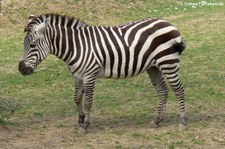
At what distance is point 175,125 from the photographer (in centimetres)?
776

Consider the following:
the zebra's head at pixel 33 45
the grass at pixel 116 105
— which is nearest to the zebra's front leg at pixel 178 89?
the grass at pixel 116 105

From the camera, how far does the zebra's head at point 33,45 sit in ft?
23.7

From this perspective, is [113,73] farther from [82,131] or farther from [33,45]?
[33,45]

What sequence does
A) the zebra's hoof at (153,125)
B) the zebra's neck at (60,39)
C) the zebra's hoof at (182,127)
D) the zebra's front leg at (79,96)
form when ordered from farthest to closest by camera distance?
the zebra's hoof at (153,125) → the zebra's front leg at (79,96) → the zebra's hoof at (182,127) → the zebra's neck at (60,39)

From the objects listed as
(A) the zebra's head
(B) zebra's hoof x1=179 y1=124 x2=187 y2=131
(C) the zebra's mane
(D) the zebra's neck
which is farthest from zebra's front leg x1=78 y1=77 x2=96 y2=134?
(B) zebra's hoof x1=179 y1=124 x2=187 y2=131

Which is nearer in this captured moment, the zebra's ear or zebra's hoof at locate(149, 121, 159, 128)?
the zebra's ear

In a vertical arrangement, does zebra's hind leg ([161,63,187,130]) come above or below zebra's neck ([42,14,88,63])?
below

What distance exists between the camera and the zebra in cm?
729

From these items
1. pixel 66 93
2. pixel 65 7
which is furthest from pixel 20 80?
pixel 65 7

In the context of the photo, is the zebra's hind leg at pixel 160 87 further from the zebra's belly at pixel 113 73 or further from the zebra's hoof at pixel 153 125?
the zebra's belly at pixel 113 73

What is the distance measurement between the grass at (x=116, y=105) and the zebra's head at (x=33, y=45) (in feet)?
3.43

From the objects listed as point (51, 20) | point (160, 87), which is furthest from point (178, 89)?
point (51, 20)

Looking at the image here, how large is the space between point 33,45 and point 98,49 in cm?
94

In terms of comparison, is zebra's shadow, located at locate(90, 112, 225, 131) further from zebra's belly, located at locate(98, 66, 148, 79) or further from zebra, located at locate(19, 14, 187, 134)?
zebra's belly, located at locate(98, 66, 148, 79)
